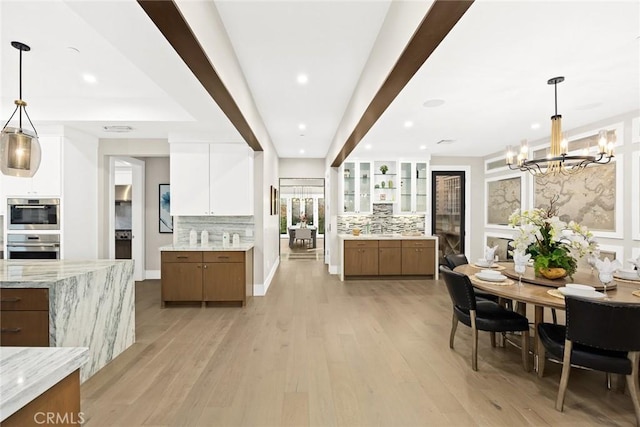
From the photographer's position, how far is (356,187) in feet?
23.1

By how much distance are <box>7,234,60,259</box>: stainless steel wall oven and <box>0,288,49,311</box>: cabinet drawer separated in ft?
7.61

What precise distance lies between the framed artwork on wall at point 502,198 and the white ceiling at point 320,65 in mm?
1604

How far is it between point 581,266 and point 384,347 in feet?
12.0

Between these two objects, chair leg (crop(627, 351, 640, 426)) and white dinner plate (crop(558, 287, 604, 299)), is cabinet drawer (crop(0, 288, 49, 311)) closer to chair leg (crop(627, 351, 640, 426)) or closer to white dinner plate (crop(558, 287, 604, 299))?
white dinner plate (crop(558, 287, 604, 299))

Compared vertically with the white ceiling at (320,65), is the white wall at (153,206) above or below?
below

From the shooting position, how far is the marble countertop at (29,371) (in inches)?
31.4

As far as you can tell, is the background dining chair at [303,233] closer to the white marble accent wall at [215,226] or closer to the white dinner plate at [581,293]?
the white marble accent wall at [215,226]

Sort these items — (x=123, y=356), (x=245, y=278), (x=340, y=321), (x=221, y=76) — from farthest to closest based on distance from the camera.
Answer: (x=245, y=278), (x=340, y=321), (x=123, y=356), (x=221, y=76)

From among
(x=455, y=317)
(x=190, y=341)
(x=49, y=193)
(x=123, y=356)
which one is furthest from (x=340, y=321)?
(x=49, y=193)

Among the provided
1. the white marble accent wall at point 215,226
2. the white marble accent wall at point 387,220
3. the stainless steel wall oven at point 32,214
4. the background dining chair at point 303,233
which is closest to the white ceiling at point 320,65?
the stainless steel wall oven at point 32,214

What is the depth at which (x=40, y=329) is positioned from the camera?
2.23m

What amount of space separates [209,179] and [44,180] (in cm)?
204

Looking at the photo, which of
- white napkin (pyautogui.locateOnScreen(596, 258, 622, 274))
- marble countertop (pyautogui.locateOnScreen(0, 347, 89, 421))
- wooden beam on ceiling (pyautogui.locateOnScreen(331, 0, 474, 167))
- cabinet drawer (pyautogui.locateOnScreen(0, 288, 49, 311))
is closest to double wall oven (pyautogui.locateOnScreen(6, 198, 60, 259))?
cabinet drawer (pyautogui.locateOnScreen(0, 288, 49, 311))

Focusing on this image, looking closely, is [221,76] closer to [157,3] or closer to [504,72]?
[157,3]
